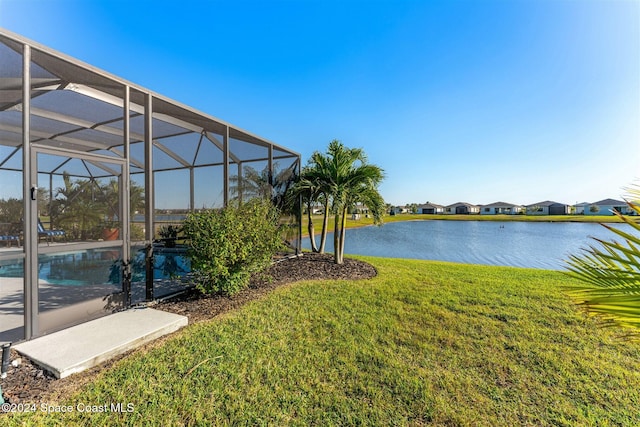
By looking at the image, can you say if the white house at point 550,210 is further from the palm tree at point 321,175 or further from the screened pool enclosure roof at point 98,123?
the screened pool enclosure roof at point 98,123

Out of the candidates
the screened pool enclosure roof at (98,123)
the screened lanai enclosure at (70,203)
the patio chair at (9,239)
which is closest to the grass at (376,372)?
the screened lanai enclosure at (70,203)

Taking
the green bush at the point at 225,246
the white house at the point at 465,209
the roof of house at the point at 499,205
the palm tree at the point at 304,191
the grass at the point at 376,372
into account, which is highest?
the roof of house at the point at 499,205

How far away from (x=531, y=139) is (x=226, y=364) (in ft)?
49.2

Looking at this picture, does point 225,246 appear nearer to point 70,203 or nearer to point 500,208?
point 70,203

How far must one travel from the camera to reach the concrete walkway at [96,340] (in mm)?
2207

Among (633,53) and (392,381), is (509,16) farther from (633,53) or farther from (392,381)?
(392,381)

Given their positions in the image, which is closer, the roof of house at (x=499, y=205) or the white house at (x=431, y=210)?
the roof of house at (x=499, y=205)

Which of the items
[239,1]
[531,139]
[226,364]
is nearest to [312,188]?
[226,364]

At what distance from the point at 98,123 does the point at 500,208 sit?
89468 mm

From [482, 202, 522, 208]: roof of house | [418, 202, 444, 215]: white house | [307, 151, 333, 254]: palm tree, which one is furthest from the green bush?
[482, 202, 522, 208]: roof of house

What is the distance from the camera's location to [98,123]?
551 cm

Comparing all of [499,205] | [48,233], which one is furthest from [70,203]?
[499,205]

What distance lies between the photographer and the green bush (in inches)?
149

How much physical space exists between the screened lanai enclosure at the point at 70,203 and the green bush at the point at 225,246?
507 millimetres
